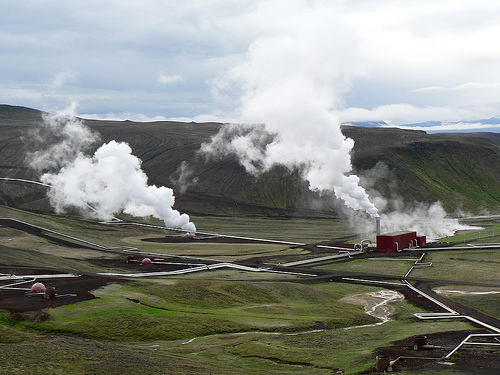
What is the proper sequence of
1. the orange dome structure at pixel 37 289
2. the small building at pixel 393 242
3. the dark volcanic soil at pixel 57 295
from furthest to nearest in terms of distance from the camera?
the small building at pixel 393 242 → the orange dome structure at pixel 37 289 → the dark volcanic soil at pixel 57 295

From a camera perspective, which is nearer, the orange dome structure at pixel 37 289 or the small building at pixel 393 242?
the orange dome structure at pixel 37 289

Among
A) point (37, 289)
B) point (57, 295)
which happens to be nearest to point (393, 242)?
point (57, 295)

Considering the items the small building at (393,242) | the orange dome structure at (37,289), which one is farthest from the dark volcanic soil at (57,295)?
the small building at (393,242)

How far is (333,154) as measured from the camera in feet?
576

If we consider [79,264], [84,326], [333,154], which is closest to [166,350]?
[84,326]

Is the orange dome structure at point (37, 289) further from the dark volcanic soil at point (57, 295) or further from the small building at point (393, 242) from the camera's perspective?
the small building at point (393, 242)

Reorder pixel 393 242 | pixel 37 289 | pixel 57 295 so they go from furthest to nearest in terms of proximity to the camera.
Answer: pixel 393 242 → pixel 37 289 → pixel 57 295

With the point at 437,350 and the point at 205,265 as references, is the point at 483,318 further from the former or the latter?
the point at 205,265

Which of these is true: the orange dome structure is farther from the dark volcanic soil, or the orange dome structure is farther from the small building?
the small building

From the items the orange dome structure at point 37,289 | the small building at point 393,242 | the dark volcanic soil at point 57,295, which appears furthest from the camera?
the small building at point 393,242

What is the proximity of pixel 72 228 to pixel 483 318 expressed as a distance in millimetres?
129532

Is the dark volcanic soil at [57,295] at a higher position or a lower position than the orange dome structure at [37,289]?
lower

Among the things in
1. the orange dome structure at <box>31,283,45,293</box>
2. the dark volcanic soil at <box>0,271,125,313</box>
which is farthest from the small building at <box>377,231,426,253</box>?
the orange dome structure at <box>31,283,45,293</box>

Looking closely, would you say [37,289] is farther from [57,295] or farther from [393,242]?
[393,242]
